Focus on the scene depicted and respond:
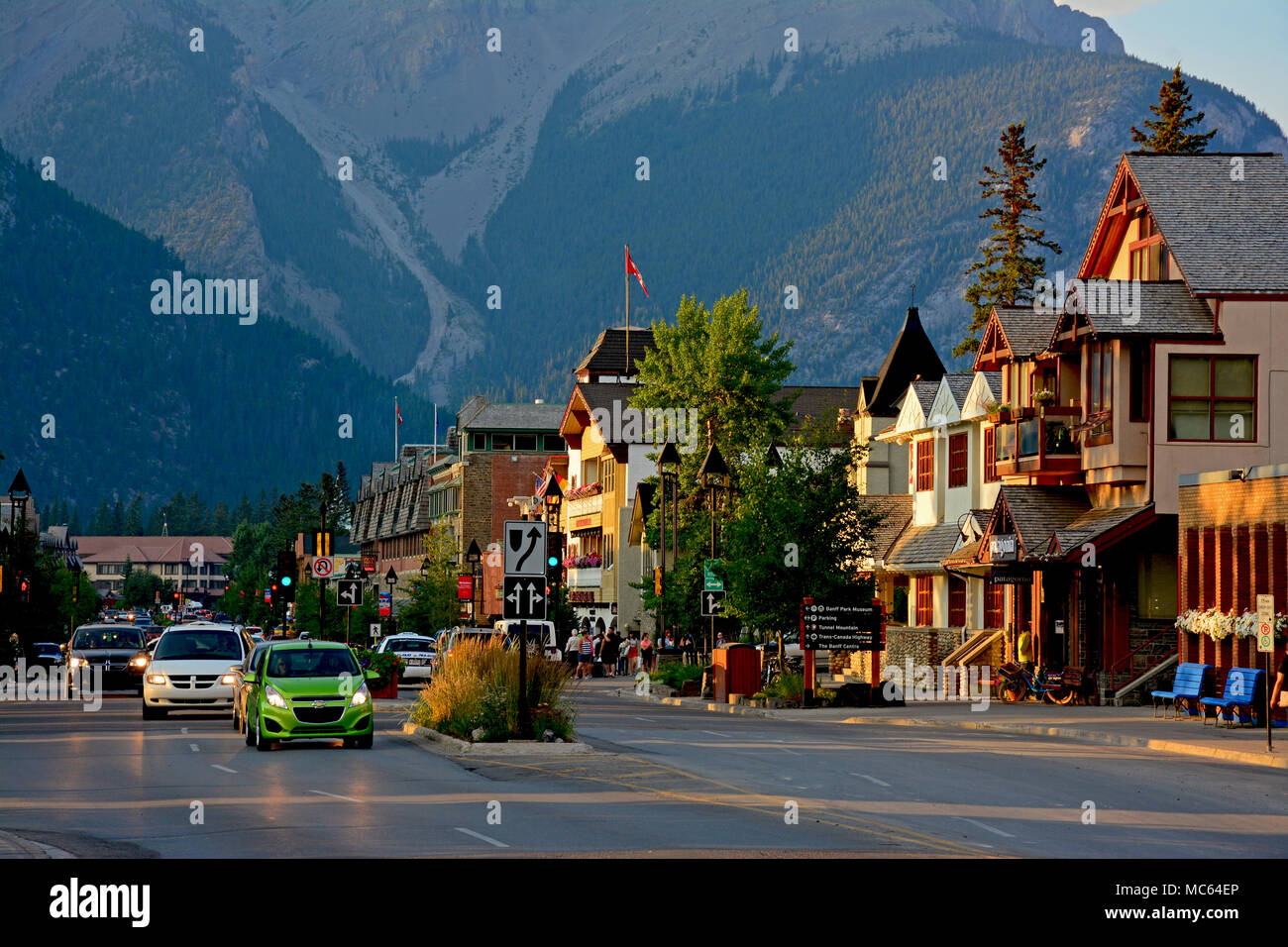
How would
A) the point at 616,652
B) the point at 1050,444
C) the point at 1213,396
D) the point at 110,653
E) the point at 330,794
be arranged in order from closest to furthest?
the point at 330,794 → the point at 1213,396 → the point at 1050,444 → the point at 110,653 → the point at 616,652

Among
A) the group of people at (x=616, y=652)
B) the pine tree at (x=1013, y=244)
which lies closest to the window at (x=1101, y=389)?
the group of people at (x=616, y=652)

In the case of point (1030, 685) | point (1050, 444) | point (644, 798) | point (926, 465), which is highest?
point (926, 465)

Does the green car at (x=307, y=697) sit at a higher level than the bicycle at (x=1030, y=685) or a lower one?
higher

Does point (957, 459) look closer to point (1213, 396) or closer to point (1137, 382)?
point (1137, 382)

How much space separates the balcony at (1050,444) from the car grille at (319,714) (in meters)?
23.4

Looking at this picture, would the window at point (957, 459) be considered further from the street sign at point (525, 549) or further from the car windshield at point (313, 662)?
the street sign at point (525, 549)

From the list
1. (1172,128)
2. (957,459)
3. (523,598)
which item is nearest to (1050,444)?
(957,459)

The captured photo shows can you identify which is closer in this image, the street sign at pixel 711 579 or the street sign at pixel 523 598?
the street sign at pixel 523 598

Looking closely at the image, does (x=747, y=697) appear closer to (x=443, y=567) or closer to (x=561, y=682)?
(x=561, y=682)

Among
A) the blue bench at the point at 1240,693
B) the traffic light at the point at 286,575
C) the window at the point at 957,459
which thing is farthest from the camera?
the window at the point at 957,459

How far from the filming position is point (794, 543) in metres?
47.0

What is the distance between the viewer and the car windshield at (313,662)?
28.5 metres

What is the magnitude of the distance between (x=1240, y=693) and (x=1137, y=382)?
11540mm
